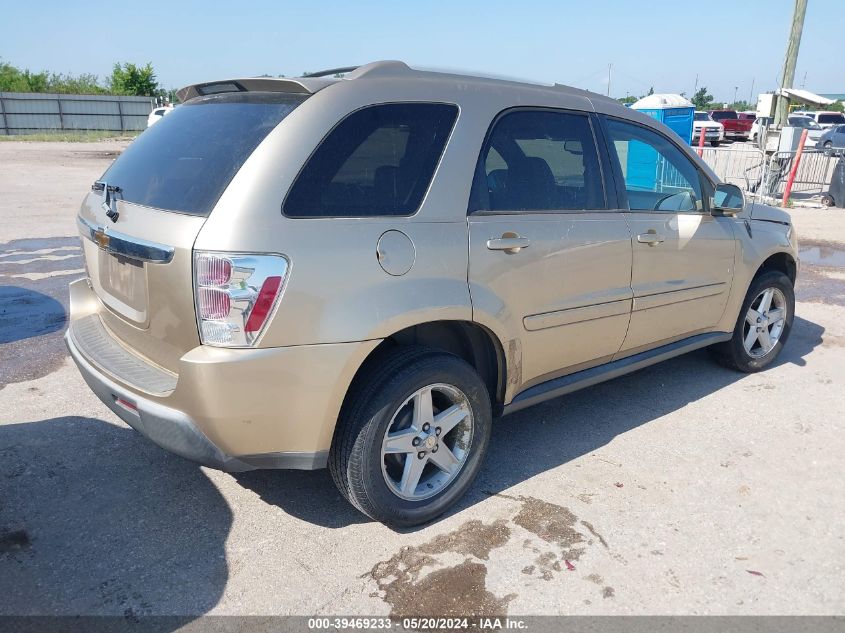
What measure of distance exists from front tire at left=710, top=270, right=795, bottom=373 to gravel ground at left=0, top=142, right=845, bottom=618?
325 millimetres

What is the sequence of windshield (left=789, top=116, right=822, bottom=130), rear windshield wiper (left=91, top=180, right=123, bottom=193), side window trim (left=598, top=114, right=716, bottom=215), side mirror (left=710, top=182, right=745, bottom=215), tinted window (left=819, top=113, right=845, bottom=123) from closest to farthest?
rear windshield wiper (left=91, top=180, right=123, bottom=193) < side window trim (left=598, top=114, right=716, bottom=215) < side mirror (left=710, top=182, right=745, bottom=215) < windshield (left=789, top=116, right=822, bottom=130) < tinted window (left=819, top=113, right=845, bottom=123)

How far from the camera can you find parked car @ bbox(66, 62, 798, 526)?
2.53 meters

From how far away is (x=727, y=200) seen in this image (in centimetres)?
436

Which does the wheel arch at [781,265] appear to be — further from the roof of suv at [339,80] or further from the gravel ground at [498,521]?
the roof of suv at [339,80]

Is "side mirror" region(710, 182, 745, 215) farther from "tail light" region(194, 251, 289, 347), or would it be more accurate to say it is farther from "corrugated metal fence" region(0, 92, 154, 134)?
"corrugated metal fence" region(0, 92, 154, 134)

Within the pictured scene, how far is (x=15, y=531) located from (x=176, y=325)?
51.0 inches

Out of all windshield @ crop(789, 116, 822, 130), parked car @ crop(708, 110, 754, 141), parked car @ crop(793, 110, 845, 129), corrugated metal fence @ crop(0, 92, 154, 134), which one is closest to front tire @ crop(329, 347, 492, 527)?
windshield @ crop(789, 116, 822, 130)

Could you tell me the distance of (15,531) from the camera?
2996mm

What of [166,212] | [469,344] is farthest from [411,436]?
[166,212]

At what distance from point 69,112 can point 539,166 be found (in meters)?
44.4

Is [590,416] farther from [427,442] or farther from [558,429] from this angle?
[427,442]

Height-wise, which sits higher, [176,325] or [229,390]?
[176,325]

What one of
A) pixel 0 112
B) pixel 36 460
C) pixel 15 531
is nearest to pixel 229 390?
pixel 15 531

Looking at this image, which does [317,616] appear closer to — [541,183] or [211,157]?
[211,157]
